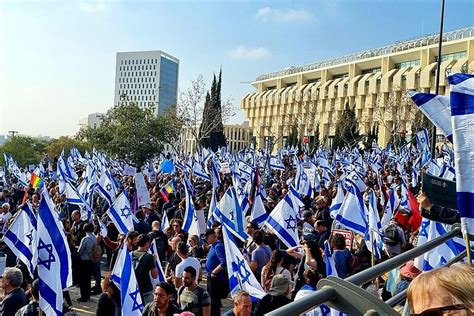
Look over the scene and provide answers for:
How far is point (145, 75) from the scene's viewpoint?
538ft

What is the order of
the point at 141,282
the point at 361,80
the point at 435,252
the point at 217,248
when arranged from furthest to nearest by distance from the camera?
the point at 361,80 < the point at 217,248 < the point at 141,282 < the point at 435,252

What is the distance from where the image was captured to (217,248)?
770 cm

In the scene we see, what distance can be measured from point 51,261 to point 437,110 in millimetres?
4346

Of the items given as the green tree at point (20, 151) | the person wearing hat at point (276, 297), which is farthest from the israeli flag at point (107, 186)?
the green tree at point (20, 151)

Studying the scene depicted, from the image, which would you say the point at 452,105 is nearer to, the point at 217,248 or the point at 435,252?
the point at 435,252

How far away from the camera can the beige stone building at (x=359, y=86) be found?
59.4m

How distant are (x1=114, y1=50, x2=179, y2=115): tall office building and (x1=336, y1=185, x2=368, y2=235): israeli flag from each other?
6025 inches

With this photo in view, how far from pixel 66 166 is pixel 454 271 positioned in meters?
17.8

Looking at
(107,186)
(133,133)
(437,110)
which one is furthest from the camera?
(133,133)

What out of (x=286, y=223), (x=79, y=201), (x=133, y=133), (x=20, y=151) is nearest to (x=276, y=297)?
(x=286, y=223)

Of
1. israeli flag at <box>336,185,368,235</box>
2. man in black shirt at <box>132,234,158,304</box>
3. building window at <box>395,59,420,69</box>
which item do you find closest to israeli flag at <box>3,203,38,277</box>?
man in black shirt at <box>132,234,158,304</box>

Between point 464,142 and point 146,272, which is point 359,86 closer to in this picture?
point 146,272

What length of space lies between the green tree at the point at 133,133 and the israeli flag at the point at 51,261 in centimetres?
3052

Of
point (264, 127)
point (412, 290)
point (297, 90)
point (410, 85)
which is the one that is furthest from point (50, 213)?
point (264, 127)
